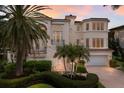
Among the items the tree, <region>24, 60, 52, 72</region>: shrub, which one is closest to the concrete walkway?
the tree

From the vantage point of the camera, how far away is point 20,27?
1719cm

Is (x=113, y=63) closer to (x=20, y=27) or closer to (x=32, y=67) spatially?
(x=32, y=67)

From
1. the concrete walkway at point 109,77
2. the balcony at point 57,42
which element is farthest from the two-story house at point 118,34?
the balcony at point 57,42

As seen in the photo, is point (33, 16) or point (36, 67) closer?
point (33, 16)

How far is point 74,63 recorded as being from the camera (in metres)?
21.2

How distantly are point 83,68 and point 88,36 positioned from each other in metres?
5.32

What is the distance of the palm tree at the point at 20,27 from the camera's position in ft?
56.6

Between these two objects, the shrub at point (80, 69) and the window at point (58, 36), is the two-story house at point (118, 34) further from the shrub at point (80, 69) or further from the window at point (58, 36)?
the shrub at point (80, 69)

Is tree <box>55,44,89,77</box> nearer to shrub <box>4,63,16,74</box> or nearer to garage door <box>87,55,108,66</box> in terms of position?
shrub <box>4,63,16,74</box>

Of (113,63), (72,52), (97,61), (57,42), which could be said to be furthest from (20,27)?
(113,63)

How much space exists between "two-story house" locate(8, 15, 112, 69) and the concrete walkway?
1.02m

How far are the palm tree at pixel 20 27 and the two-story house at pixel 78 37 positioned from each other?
11.8 feet

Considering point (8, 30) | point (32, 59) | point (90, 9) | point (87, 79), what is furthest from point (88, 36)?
point (8, 30)

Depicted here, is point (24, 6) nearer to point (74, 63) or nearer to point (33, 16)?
point (33, 16)
